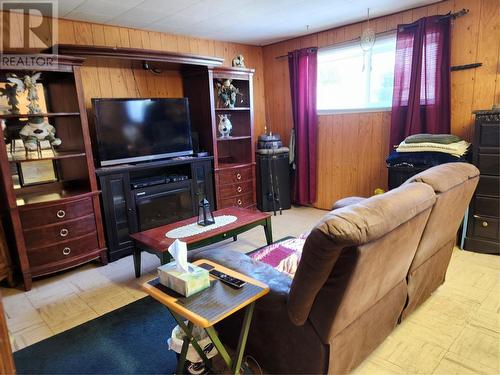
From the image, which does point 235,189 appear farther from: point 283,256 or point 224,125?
point 283,256

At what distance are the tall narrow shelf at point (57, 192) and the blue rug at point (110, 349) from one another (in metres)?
0.93

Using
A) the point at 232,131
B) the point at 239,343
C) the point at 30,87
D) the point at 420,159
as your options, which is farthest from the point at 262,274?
the point at 232,131

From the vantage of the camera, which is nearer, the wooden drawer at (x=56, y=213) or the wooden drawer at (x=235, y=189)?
the wooden drawer at (x=56, y=213)

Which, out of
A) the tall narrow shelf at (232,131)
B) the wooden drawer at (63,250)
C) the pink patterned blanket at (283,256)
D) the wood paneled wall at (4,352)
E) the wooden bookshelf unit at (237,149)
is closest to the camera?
the wood paneled wall at (4,352)

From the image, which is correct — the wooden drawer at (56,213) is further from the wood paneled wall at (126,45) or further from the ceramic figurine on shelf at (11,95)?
the wood paneled wall at (126,45)

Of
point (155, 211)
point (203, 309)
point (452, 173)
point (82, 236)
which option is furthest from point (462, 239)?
point (82, 236)

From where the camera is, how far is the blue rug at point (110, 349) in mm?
1791

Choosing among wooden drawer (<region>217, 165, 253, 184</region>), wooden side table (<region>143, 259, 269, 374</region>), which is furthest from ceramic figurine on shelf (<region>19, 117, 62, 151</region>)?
wooden side table (<region>143, 259, 269, 374</region>)

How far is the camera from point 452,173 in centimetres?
181

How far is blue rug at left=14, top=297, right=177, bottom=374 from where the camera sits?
1.79 metres

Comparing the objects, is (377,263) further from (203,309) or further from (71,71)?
(71,71)

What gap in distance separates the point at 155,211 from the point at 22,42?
194cm

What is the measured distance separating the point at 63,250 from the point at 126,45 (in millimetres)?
2204

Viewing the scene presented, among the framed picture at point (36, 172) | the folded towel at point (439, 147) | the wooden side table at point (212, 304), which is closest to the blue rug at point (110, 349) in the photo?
the wooden side table at point (212, 304)
